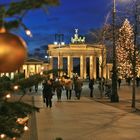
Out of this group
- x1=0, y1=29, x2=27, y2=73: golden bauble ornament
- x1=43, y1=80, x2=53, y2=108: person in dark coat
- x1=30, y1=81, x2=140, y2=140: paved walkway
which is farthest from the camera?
x1=43, y1=80, x2=53, y2=108: person in dark coat

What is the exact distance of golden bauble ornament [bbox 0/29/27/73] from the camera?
4598 millimetres

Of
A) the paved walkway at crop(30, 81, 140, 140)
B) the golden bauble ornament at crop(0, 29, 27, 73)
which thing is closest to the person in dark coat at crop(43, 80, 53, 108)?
the paved walkway at crop(30, 81, 140, 140)

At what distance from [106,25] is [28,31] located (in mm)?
48017

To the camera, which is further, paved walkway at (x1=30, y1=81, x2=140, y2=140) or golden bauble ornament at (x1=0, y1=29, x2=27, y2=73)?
paved walkway at (x1=30, y1=81, x2=140, y2=140)

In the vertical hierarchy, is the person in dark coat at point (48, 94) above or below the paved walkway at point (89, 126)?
above

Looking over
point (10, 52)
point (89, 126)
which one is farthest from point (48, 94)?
point (10, 52)

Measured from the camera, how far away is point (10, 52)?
15.1 ft

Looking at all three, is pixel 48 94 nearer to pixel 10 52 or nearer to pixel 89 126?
pixel 89 126

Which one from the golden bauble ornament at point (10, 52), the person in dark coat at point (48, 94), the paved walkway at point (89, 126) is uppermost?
the golden bauble ornament at point (10, 52)

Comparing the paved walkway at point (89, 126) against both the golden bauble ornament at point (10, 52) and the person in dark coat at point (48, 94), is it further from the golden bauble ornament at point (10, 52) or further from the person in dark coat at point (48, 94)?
the golden bauble ornament at point (10, 52)

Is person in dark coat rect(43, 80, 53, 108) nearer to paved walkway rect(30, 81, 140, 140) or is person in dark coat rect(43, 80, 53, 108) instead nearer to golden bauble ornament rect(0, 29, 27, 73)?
paved walkway rect(30, 81, 140, 140)

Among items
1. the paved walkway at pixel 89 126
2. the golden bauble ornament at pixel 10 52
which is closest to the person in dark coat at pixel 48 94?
the paved walkway at pixel 89 126

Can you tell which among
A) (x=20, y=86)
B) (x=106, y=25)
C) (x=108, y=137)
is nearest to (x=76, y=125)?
(x=108, y=137)

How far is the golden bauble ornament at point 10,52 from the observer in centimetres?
460
